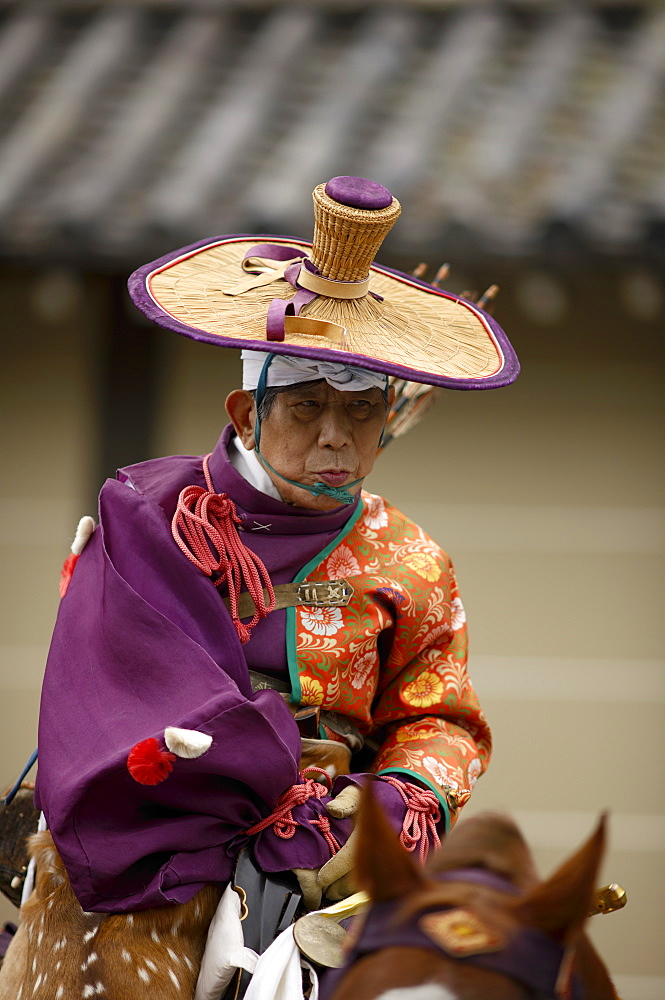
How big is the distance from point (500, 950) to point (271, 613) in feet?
3.91

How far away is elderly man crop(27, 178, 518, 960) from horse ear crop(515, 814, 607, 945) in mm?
866

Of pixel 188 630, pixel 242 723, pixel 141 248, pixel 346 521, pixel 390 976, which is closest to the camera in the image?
pixel 390 976

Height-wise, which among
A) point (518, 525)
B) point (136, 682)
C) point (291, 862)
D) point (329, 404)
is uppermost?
point (329, 404)

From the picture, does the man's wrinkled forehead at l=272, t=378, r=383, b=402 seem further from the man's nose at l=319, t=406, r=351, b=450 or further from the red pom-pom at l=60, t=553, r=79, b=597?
the red pom-pom at l=60, t=553, r=79, b=597

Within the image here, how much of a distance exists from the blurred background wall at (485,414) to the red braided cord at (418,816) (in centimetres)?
221

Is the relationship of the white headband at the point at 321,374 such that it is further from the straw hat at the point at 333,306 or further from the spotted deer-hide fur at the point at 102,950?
the spotted deer-hide fur at the point at 102,950

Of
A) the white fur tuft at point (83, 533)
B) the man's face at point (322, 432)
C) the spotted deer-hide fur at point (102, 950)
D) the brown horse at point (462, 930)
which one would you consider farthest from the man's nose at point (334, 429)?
the brown horse at point (462, 930)

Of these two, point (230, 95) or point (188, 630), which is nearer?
point (188, 630)

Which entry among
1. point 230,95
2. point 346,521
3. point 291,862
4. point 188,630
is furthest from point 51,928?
point 230,95

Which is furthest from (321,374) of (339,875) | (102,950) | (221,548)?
(102,950)

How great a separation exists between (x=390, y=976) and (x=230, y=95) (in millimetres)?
3914

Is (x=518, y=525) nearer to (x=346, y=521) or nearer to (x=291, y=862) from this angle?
(x=346, y=521)

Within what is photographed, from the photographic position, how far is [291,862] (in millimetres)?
2043

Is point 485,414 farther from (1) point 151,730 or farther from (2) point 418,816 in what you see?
(1) point 151,730
